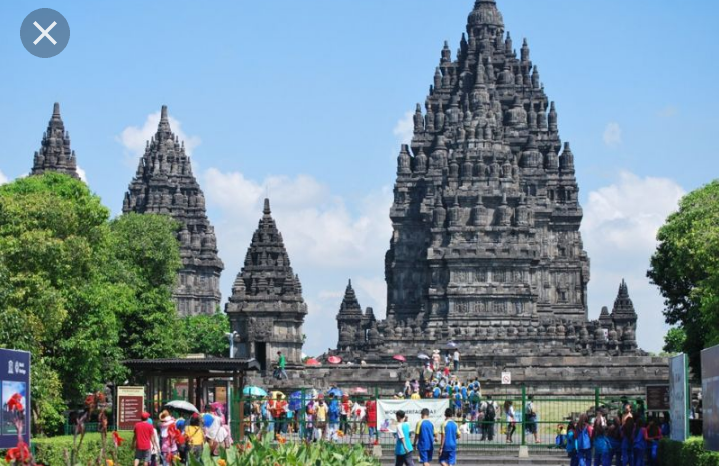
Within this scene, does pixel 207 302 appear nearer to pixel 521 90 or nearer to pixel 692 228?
pixel 521 90

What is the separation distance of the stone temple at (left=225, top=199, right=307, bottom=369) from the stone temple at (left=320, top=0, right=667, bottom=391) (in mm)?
5335

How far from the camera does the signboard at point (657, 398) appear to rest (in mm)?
48625

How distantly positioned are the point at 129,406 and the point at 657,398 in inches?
564

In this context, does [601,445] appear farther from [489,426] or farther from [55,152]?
[55,152]

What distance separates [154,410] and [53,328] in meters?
6.95

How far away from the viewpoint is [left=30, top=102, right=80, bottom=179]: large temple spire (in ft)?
479

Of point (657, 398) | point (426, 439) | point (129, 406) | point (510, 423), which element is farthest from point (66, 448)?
point (510, 423)

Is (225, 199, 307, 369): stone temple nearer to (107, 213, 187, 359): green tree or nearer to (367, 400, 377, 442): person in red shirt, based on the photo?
(107, 213, 187, 359): green tree

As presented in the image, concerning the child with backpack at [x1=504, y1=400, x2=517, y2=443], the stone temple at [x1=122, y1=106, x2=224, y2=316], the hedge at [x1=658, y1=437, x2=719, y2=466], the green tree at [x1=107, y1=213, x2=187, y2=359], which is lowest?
the hedge at [x1=658, y1=437, x2=719, y2=466]

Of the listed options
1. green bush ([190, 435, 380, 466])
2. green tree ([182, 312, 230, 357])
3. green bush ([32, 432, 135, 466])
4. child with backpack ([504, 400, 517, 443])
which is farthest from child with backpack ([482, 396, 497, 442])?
green tree ([182, 312, 230, 357])

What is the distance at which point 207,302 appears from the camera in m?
168

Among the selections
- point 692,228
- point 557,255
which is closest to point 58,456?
point 692,228

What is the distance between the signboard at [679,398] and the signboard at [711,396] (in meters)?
2.11

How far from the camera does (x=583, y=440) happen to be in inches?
1762
